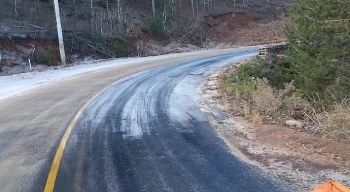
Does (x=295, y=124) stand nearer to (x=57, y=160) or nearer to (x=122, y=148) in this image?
(x=122, y=148)

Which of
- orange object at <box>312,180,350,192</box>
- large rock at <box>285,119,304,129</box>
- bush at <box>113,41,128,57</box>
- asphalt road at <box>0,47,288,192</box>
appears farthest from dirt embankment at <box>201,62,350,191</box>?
bush at <box>113,41,128,57</box>

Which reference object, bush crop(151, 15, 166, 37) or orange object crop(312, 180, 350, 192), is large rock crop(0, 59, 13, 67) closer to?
bush crop(151, 15, 166, 37)

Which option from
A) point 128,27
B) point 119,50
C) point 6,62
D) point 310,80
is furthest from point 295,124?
point 128,27

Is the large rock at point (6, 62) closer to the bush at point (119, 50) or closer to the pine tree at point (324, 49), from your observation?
the bush at point (119, 50)

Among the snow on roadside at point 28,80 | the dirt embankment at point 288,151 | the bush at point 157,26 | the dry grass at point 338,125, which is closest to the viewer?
the dirt embankment at point 288,151

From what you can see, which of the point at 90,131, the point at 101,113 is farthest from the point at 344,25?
the point at 90,131

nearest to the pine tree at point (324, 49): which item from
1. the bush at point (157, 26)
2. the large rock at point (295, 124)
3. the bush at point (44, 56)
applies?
the large rock at point (295, 124)

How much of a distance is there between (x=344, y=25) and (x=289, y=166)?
885 cm

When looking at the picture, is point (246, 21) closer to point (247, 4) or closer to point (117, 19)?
point (247, 4)

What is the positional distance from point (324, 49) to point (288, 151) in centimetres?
921

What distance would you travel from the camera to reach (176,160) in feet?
20.0

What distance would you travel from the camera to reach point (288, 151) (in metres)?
6.24

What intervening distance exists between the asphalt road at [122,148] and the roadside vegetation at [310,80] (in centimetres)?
148

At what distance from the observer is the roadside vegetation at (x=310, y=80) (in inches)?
303
